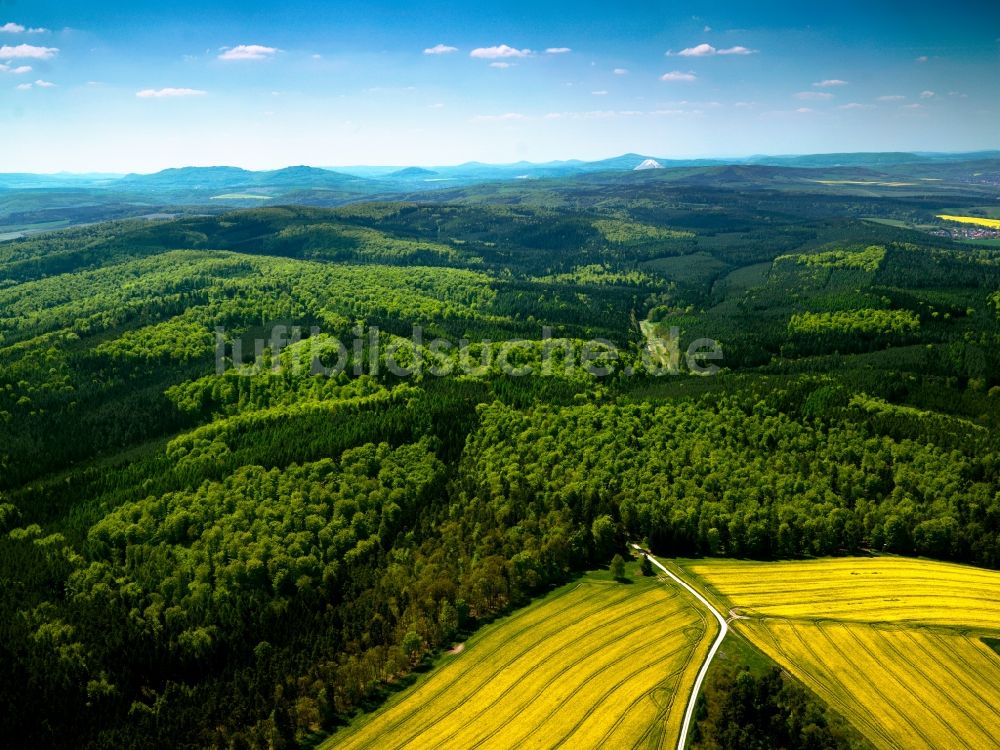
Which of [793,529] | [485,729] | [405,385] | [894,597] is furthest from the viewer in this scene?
[405,385]

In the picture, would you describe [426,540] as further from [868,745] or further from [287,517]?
[868,745]

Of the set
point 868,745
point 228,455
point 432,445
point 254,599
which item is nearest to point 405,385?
point 432,445

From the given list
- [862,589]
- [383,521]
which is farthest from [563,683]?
[383,521]

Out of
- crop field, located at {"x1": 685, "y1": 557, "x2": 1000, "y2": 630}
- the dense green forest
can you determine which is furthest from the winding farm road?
the dense green forest

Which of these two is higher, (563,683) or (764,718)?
(764,718)

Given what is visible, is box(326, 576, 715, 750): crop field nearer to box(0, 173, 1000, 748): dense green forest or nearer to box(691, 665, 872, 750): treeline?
box(691, 665, 872, 750): treeline

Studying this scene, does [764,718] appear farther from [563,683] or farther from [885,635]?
[885,635]
